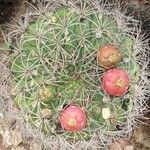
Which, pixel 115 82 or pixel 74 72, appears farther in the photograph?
pixel 74 72

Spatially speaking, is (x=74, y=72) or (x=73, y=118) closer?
(x=73, y=118)

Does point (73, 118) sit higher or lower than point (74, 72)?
lower

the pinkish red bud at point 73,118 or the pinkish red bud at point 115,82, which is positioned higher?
the pinkish red bud at point 115,82

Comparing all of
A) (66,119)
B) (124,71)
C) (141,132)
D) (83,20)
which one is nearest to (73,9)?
(83,20)

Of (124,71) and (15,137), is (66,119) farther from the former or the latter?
(15,137)

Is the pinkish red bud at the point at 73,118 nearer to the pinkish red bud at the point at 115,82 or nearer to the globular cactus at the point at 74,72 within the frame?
the globular cactus at the point at 74,72

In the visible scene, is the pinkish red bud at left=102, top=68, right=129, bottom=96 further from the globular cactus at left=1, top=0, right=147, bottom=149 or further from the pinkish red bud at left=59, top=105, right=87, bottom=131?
the pinkish red bud at left=59, top=105, right=87, bottom=131

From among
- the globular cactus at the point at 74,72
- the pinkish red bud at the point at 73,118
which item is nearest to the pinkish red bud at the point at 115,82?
the globular cactus at the point at 74,72

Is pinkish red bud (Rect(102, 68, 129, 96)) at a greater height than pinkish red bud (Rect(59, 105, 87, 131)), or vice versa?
pinkish red bud (Rect(102, 68, 129, 96))

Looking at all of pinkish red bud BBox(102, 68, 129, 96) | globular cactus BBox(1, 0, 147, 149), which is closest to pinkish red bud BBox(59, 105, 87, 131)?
globular cactus BBox(1, 0, 147, 149)
